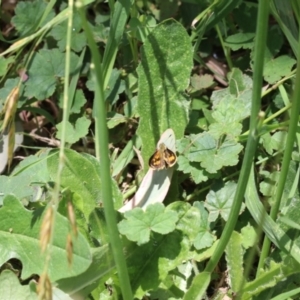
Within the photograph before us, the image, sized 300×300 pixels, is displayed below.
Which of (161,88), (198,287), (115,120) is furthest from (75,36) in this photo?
(198,287)

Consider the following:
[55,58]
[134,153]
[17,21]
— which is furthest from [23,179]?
[17,21]

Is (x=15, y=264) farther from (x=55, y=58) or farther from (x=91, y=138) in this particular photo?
(x=55, y=58)

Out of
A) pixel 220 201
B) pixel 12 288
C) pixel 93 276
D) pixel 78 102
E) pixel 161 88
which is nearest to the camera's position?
pixel 93 276

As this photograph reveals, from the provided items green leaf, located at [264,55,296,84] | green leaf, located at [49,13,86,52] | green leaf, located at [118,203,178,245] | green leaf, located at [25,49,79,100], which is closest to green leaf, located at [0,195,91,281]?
green leaf, located at [118,203,178,245]

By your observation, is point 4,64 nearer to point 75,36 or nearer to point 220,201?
point 75,36

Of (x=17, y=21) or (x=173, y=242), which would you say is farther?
(x=17, y=21)

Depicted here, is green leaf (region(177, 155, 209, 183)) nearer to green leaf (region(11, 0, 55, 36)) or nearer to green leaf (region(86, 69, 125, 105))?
green leaf (region(86, 69, 125, 105))

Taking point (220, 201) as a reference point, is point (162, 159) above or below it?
above
